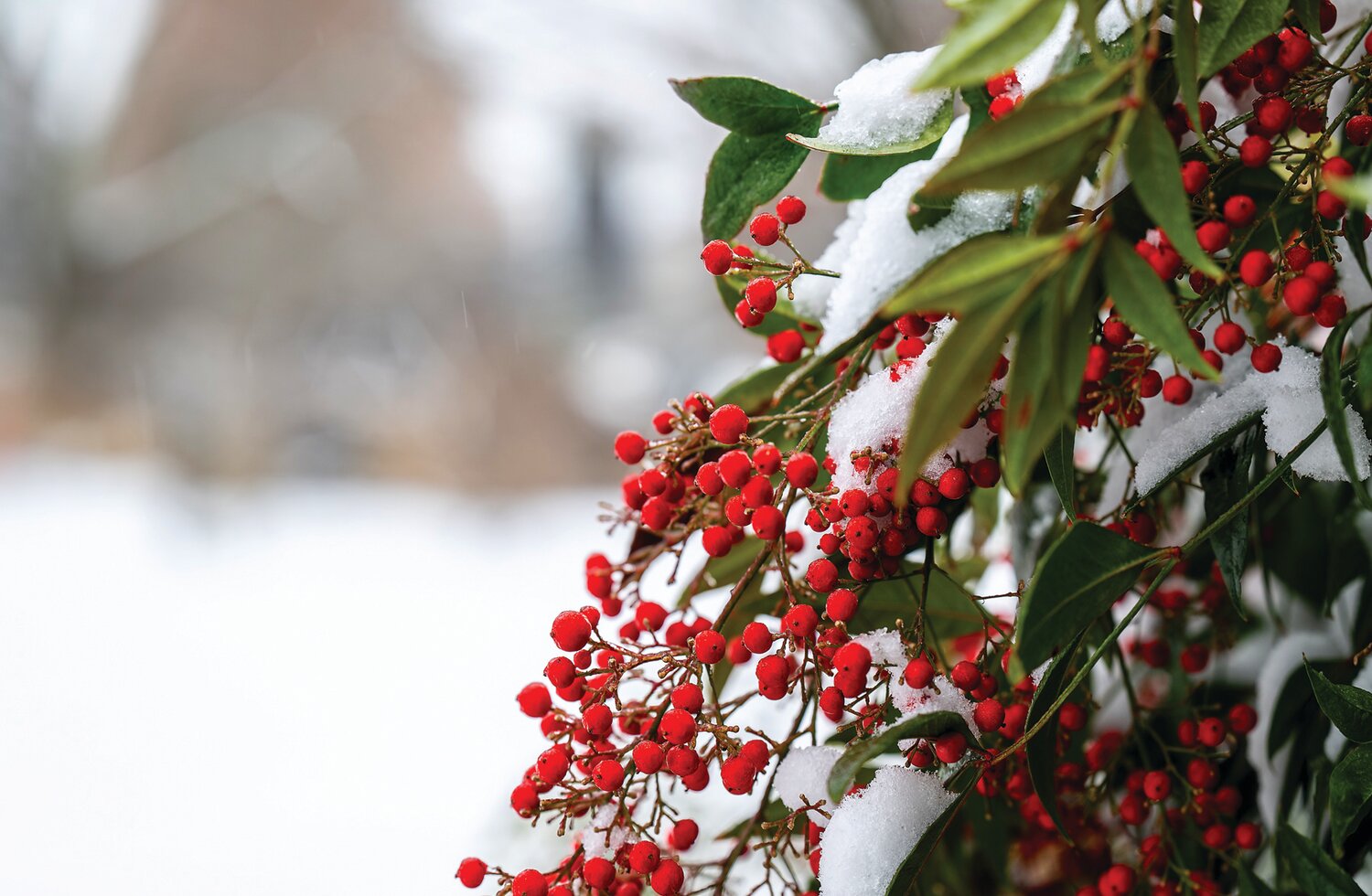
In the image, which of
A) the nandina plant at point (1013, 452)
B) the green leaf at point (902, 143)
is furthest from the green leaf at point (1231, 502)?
the green leaf at point (902, 143)

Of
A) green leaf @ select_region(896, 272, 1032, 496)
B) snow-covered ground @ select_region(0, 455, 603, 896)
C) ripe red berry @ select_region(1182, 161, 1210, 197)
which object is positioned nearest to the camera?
green leaf @ select_region(896, 272, 1032, 496)

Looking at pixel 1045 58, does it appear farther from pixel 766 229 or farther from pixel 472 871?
pixel 472 871

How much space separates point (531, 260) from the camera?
346 centimetres

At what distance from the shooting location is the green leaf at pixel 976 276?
13 cm

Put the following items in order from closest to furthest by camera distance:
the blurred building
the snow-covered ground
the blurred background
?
the snow-covered ground
the blurred background
the blurred building

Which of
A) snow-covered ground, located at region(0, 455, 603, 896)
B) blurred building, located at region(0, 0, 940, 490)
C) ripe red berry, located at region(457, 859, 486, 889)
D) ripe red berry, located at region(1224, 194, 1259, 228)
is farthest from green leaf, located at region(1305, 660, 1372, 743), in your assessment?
blurred building, located at region(0, 0, 940, 490)

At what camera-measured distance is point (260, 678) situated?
198cm

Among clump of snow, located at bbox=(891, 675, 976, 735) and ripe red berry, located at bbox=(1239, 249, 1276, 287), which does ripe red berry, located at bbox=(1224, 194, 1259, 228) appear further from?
clump of snow, located at bbox=(891, 675, 976, 735)

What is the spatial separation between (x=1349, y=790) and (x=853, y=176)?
19 cm

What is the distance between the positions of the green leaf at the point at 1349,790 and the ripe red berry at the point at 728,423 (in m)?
0.15

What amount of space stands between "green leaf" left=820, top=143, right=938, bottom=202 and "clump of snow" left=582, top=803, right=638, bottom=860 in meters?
0.17

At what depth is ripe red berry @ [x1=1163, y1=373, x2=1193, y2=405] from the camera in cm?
26

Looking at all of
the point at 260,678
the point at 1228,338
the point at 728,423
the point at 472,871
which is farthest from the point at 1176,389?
the point at 260,678

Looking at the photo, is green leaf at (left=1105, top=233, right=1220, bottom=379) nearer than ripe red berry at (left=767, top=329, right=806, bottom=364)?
Yes
